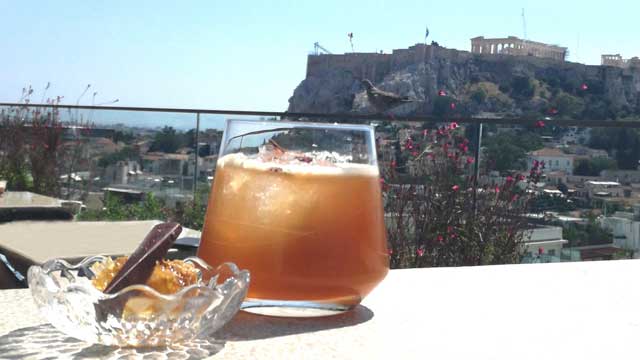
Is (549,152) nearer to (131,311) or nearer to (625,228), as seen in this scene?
(625,228)

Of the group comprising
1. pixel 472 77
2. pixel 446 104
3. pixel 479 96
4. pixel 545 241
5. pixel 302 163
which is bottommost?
pixel 545 241

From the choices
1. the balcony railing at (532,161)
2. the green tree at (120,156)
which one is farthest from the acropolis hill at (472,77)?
the balcony railing at (532,161)

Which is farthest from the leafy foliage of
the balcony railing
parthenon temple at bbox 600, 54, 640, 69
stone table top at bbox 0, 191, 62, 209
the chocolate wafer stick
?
parthenon temple at bbox 600, 54, 640, 69

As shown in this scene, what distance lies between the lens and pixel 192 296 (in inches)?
22.0

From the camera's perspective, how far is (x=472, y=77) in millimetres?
56500

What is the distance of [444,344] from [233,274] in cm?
18

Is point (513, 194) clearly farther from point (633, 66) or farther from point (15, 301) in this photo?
point (633, 66)

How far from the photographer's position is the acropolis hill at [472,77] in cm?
5197

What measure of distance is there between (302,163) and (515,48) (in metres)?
64.1

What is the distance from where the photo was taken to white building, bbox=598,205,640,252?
373cm

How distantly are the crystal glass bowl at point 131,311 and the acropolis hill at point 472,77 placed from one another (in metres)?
49.8

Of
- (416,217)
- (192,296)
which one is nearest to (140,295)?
(192,296)

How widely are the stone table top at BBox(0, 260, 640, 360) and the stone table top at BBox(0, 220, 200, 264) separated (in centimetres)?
107

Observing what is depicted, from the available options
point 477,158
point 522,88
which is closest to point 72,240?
point 477,158
